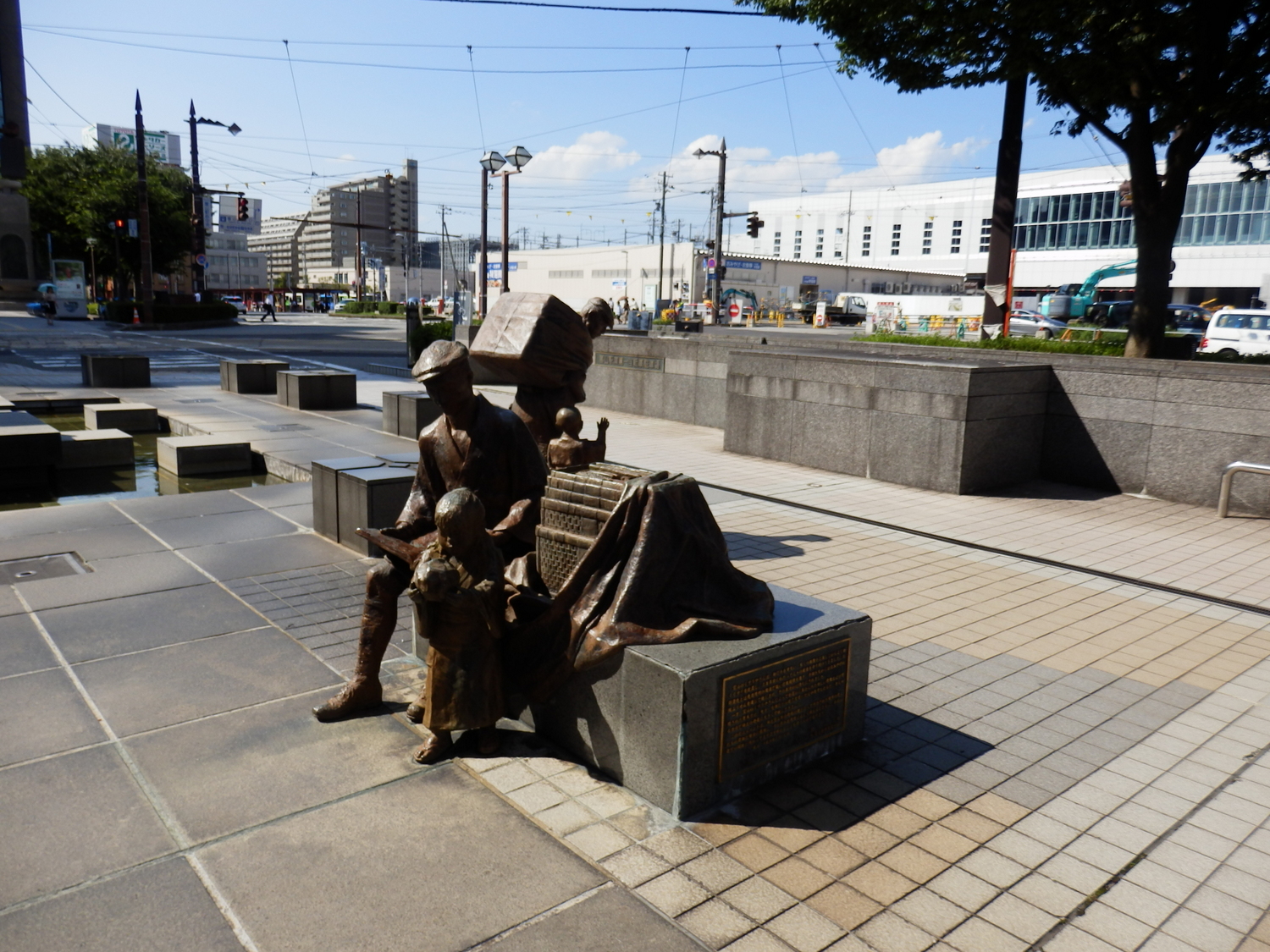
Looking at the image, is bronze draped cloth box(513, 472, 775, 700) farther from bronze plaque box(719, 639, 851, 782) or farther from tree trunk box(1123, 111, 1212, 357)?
tree trunk box(1123, 111, 1212, 357)

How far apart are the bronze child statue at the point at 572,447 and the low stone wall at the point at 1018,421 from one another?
6217mm

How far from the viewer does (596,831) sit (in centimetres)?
389

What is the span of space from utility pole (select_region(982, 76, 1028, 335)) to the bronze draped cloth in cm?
1375

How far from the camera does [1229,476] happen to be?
10305 millimetres

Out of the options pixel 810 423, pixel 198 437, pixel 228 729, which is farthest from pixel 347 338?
pixel 228 729

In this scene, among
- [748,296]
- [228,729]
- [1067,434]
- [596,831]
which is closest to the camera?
[596,831]

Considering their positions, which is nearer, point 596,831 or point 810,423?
point 596,831

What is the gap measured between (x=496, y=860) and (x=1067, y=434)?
34.6 ft

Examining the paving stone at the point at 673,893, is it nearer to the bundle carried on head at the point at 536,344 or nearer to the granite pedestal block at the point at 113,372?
the bundle carried on head at the point at 536,344

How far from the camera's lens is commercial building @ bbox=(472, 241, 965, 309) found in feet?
244

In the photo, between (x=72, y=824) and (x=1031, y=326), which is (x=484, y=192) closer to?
(x=1031, y=326)

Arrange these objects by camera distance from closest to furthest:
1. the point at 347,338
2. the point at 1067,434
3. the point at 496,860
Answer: the point at 496,860, the point at 1067,434, the point at 347,338

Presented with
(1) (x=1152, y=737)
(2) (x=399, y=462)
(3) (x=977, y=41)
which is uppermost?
(3) (x=977, y=41)

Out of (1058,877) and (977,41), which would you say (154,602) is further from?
(977,41)
